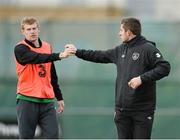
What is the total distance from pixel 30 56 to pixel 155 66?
1.41 meters

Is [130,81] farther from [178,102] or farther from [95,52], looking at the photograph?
[178,102]

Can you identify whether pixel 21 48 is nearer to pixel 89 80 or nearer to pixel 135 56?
pixel 135 56

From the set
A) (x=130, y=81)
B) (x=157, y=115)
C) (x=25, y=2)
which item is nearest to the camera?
(x=130, y=81)

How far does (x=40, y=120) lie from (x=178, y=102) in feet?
24.6

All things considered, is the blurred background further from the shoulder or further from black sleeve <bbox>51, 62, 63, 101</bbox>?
the shoulder

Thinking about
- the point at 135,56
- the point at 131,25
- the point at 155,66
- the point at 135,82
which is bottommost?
the point at 135,82

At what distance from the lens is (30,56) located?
954 centimetres

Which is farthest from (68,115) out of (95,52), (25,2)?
(25,2)

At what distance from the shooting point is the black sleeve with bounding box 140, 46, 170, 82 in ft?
29.9

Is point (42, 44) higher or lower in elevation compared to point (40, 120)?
higher

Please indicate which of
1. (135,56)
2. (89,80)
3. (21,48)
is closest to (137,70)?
(135,56)

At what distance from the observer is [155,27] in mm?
17109

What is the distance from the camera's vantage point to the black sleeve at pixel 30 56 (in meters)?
9.54

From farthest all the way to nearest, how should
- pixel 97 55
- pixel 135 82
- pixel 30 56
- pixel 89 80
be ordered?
pixel 89 80 < pixel 97 55 < pixel 30 56 < pixel 135 82
